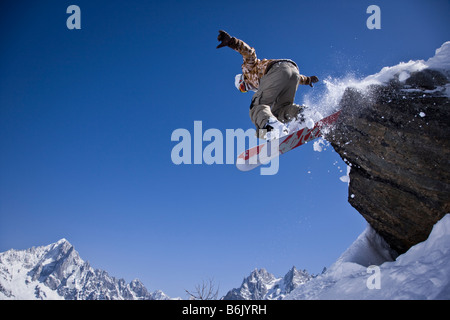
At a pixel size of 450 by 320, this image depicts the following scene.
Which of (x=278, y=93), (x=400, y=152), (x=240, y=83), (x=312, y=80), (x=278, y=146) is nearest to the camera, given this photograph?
(x=400, y=152)

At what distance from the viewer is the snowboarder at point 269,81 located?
441cm

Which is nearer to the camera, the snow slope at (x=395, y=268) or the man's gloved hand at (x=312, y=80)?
the snow slope at (x=395, y=268)

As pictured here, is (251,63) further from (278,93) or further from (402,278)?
(402,278)

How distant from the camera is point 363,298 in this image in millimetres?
2803

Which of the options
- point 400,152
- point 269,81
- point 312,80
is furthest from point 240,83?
point 400,152

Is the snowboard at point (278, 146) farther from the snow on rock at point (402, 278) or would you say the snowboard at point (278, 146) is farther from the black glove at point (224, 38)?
the snow on rock at point (402, 278)

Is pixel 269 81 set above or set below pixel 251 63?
below

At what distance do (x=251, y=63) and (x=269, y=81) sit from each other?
0.60 m

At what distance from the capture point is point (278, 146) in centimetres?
474

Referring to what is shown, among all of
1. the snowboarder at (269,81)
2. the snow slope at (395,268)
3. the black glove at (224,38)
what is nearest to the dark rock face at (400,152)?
the snow slope at (395,268)

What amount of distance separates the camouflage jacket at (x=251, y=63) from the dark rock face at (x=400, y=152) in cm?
160
